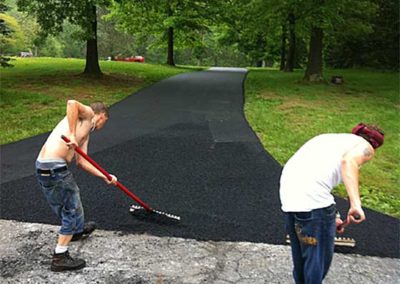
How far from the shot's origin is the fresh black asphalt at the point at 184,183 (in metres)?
4.40

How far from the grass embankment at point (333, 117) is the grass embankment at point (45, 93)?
4314 millimetres

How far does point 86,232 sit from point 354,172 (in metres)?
2.78

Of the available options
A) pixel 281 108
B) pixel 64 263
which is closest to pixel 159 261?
pixel 64 263

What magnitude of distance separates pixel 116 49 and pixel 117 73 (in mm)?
42374

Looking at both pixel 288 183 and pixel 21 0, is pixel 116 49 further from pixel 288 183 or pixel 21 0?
pixel 288 183

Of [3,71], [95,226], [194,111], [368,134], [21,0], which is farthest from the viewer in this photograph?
[3,71]

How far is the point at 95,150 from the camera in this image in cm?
698

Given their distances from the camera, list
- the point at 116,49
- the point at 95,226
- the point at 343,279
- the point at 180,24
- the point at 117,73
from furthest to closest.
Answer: the point at 116,49, the point at 180,24, the point at 117,73, the point at 95,226, the point at 343,279

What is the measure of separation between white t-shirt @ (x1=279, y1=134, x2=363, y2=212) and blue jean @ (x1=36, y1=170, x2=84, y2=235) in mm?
1851

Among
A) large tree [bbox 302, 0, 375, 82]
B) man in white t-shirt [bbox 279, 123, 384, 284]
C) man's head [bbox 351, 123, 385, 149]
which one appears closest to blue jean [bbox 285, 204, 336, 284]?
man in white t-shirt [bbox 279, 123, 384, 284]

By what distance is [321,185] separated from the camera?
2.54 meters

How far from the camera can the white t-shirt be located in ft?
8.27

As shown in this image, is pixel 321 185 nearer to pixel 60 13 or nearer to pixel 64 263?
pixel 64 263

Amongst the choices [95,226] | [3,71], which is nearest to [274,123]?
[95,226]
